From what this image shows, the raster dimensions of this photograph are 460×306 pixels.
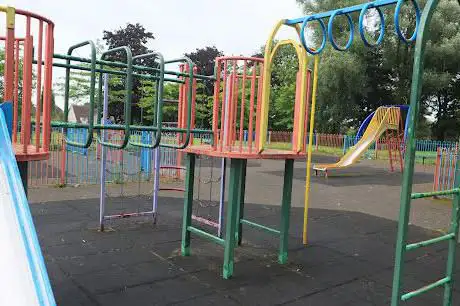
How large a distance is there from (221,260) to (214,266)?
0.64 feet

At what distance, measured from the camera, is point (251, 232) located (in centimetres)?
542

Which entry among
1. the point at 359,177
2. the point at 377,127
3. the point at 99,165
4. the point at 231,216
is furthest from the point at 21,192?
the point at 377,127

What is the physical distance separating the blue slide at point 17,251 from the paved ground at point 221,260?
1482mm

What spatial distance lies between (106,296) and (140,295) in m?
0.26

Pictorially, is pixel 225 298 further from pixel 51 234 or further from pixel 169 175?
pixel 169 175

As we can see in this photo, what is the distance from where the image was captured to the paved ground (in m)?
3.35

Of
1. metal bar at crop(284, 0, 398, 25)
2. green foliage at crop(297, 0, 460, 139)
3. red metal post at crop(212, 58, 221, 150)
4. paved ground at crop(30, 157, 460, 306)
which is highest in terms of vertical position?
green foliage at crop(297, 0, 460, 139)

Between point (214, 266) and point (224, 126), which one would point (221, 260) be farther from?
point (224, 126)

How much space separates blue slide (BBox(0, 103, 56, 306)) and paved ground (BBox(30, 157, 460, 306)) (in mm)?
1482

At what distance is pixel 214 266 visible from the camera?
405 centimetres

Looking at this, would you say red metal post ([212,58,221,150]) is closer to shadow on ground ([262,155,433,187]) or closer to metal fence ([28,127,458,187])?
metal fence ([28,127,458,187])

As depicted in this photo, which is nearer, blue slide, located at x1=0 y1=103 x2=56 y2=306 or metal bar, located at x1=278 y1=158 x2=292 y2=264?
blue slide, located at x1=0 y1=103 x2=56 y2=306

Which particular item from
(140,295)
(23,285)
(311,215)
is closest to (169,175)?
(311,215)

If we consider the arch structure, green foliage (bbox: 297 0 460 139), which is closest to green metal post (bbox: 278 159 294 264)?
the arch structure
